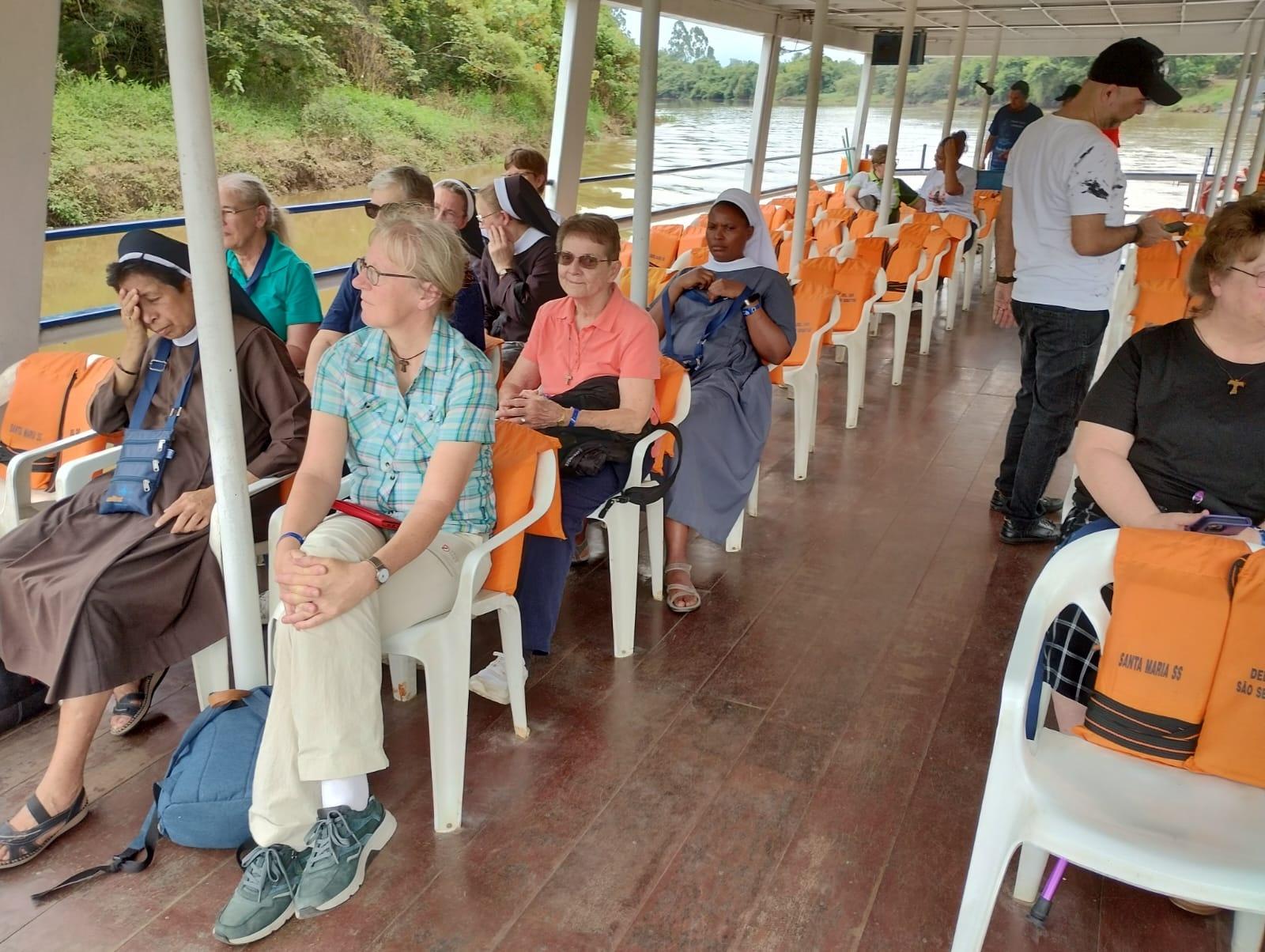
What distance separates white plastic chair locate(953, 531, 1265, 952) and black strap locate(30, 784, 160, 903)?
1.52 meters

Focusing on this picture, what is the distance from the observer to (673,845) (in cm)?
201

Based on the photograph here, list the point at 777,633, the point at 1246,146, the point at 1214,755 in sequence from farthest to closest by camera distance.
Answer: the point at 1246,146
the point at 777,633
the point at 1214,755

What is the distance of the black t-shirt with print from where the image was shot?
6.31 feet

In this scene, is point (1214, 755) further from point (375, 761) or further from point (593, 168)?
point (593, 168)

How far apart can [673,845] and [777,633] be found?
101 centimetres

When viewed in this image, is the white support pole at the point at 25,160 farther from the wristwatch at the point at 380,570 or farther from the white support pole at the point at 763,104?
the white support pole at the point at 763,104

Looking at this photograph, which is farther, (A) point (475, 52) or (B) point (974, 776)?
(A) point (475, 52)

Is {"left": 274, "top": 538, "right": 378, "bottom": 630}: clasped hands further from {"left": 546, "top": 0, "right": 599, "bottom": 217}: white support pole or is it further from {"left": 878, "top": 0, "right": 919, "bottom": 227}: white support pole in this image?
{"left": 878, "top": 0, "right": 919, "bottom": 227}: white support pole

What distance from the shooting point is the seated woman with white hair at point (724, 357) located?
3154 millimetres

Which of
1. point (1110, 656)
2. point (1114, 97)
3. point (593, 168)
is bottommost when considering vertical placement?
point (1110, 656)

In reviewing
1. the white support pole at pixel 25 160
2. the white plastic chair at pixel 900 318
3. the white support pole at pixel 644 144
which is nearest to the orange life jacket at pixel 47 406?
the white support pole at pixel 25 160

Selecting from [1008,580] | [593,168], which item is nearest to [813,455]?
[1008,580]

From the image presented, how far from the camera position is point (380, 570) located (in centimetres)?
184

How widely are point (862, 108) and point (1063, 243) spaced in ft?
37.0
